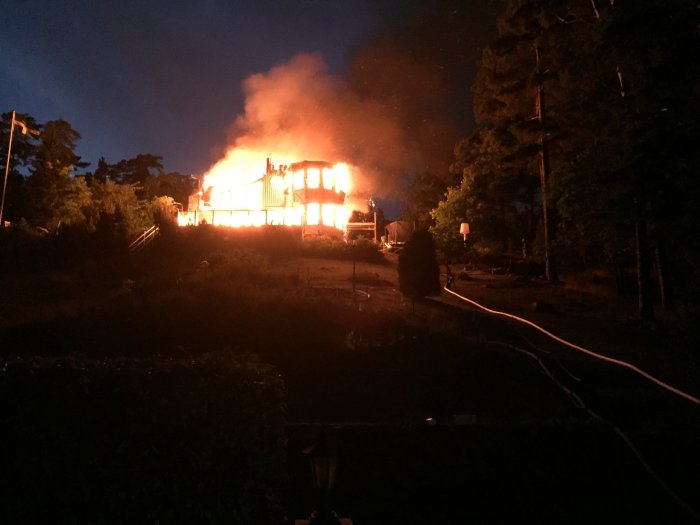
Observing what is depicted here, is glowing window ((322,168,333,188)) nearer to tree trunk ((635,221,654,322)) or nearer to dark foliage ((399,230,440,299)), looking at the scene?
dark foliage ((399,230,440,299))

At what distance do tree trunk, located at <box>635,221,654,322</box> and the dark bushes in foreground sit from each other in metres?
13.1

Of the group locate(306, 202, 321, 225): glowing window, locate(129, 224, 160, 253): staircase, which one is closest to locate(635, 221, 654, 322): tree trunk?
locate(129, 224, 160, 253): staircase

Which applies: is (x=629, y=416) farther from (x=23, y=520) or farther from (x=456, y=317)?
(x=23, y=520)

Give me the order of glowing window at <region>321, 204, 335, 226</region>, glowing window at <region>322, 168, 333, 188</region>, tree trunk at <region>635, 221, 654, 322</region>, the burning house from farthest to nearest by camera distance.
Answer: glowing window at <region>322, 168, 333, 188</region>, glowing window at <region>321, 204, 335, 226</region>, the burning house, tree trunk at <region>635, 221, 654, 322</region>

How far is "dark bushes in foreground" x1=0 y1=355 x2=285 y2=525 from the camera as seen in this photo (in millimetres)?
3184

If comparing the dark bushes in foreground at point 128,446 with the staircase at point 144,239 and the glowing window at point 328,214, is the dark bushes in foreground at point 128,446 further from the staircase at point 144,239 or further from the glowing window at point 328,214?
the glowing window at point 328,214

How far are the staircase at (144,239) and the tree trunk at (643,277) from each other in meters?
22.3

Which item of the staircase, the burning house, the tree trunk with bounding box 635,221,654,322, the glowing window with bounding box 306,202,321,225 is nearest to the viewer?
the tree trunk with bounding box 635,221,654,322

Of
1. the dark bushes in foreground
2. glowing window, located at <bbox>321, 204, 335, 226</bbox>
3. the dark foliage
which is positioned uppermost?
glowing window, located at <bbox>321, 204, 335, 226</bbox>

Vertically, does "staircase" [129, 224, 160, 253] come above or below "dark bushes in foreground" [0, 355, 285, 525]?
above

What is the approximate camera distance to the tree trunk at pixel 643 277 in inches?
520

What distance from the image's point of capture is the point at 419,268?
12406 mm

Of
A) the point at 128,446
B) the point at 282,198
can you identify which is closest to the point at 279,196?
the point at 282,198

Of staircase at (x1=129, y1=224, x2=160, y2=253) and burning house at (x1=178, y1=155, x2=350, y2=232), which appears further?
burning house at (x1=178, y1=155, x2=350, y2=232)
